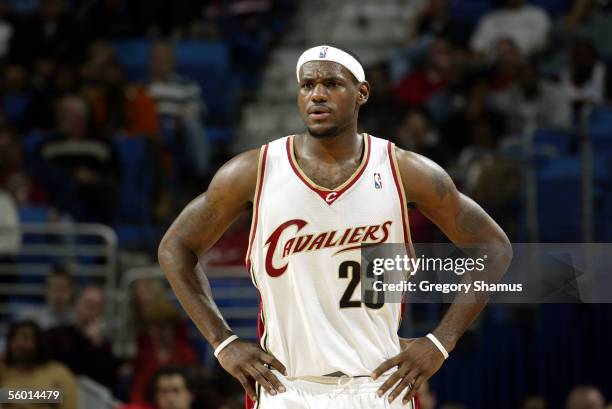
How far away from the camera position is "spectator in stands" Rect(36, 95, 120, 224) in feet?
37.5

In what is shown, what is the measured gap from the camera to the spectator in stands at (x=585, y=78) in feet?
39.3

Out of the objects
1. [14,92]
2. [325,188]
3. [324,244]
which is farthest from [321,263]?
[14,92]

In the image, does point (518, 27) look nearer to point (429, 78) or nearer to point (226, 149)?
point (429, 78)

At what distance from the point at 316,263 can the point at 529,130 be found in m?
6.43

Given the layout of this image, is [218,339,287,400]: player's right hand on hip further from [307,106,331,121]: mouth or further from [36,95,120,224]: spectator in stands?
[36,95,120,224]: spectator in stands

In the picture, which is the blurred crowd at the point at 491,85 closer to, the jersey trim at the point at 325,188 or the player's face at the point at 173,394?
the player's face at the point at 173,394

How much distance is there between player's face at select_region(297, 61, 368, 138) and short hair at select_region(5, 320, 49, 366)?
4.10 metres

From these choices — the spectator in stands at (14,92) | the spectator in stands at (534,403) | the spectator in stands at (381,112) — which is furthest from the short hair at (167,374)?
the spectator in stands at (14,92)

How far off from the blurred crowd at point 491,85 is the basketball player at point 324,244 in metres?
4.92

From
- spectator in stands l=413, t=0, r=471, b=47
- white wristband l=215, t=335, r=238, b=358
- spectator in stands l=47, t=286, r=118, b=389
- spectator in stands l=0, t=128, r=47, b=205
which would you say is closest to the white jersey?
white wristband l=215, t=335, r=238, b=358

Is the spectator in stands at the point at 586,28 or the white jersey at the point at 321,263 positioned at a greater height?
the spectator in stands at the point at 586,28

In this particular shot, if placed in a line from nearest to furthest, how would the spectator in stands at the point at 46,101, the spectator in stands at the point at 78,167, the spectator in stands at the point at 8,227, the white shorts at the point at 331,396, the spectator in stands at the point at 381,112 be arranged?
the white shorts at the point at 331,396 < the spectator in stands at the point at 8,227 < the spectator in stands at the point at 78,167 < the spectator in stands at the point at 381,112 < the spectator in stands at the point at 46,101

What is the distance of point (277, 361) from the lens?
5164 millimetres

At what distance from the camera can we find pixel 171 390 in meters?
8.27
